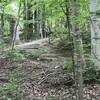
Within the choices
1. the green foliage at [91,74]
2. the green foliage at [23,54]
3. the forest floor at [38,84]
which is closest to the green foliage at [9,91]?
the forest floor at [38,84]

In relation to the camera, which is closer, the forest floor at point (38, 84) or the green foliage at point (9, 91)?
the green foliage at point (9, 91)

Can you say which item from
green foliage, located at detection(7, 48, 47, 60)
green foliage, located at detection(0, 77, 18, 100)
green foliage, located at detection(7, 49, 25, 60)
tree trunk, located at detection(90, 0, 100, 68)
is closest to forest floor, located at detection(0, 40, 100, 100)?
green foliage, located at detection(0, 77, 18, 100)

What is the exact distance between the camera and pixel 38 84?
781cm

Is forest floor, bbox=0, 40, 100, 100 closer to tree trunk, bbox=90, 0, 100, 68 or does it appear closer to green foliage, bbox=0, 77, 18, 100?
green foliage, bbox=0, 77, 18, 100

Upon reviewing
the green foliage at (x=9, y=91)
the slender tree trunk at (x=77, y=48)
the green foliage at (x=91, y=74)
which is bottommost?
the green foliage at (x=9, y=91)

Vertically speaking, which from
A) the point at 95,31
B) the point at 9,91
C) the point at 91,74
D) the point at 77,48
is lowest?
the point at 9,91

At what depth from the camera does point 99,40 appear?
7.75m

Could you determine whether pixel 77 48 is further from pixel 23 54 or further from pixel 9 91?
pixel 23 54

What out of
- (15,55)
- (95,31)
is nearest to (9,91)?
(95,31)

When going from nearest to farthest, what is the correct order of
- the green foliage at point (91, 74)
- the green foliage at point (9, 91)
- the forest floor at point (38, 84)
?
1. the green foliage at point (9, 91)
2. the forest floor at point (38, 84)
3. the green foliage at point (91, 74)

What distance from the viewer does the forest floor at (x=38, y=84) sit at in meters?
6.97

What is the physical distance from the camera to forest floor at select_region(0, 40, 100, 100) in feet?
22.9

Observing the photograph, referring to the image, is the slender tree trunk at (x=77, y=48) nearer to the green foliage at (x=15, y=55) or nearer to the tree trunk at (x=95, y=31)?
the tree trunk at (x=95, y=31)

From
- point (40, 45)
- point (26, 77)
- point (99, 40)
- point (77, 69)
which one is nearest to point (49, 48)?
point (40, 45)
